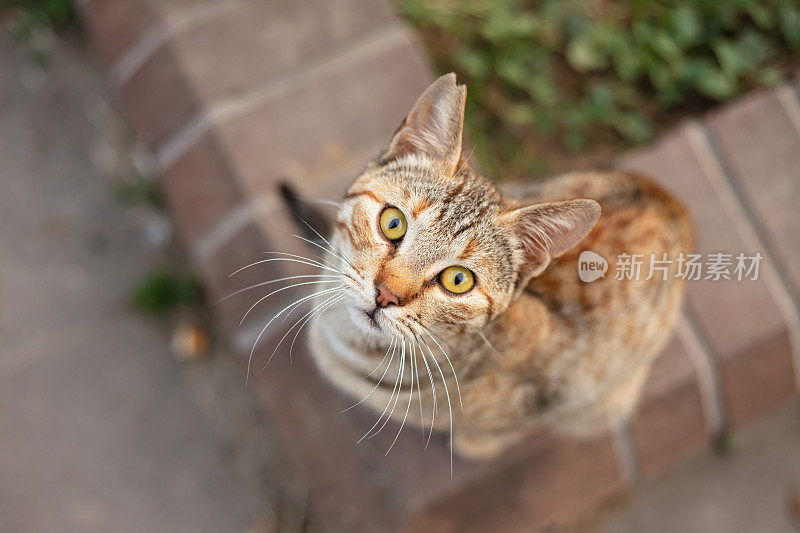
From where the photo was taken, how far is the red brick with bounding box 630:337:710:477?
186 centimetres

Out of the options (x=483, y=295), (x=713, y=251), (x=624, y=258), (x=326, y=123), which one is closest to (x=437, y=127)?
(x=483, y=295)

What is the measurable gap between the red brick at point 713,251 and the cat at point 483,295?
0.67 ft

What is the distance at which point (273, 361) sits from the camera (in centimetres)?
190

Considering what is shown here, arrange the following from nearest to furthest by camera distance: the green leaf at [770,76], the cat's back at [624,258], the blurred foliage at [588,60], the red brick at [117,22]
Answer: the cat's back at [624,258] → the red brick at [117,22] → the green leaf at [770,76] → the blurred foliage at [588,60]

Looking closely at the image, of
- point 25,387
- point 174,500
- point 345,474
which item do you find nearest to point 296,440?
point 345,474

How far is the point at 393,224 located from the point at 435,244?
4.1 inches

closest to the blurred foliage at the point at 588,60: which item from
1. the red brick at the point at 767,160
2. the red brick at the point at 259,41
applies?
the red brick at the point at 767,160

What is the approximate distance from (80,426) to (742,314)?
7.49ft

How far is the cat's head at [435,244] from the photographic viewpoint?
4.21 feet

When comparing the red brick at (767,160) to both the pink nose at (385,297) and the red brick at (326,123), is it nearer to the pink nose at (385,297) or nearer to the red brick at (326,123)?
the red brick at (326,123)

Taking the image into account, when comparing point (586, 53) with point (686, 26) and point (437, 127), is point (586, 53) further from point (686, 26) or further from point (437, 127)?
point (437, 127)

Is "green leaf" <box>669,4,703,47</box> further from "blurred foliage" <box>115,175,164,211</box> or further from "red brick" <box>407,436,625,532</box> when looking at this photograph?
"blurred foliage" <box>115,175,164,211</box>

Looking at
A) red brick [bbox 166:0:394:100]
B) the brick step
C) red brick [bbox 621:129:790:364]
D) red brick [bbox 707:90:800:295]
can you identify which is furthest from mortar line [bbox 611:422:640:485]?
red brick [bbox 166:0:394:100]

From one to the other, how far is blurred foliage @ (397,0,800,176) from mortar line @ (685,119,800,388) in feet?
1.03
